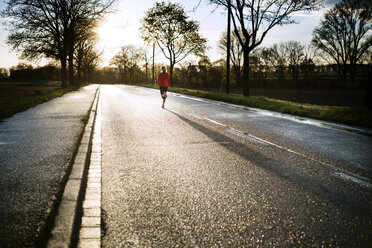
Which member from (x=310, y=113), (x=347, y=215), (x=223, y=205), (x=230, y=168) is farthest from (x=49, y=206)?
(x=310, y=113)

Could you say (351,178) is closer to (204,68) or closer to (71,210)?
(71,210)

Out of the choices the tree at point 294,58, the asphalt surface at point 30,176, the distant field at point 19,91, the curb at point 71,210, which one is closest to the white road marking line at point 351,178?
the curb at point 71,210

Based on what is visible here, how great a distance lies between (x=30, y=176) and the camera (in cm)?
349

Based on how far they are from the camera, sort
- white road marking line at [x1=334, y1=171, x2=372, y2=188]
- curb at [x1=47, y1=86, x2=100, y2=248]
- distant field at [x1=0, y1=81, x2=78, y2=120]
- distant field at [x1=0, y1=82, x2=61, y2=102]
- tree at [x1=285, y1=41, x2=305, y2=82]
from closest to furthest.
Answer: curb at [x1=47, y1=86, x2=100, y2=248] < white road marking line at [x1=334, y1=171, x2=372, y2=188] < distant field at [x1=0, y1=81, x2=78, y2=120] < distant field at [x1=0, y1=82, x2=61, y2=102] < tree at [x1=285, y1=41, x2=305, y2=82]

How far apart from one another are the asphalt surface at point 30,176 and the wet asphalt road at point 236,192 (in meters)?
0.59

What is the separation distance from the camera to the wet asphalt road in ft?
7.53

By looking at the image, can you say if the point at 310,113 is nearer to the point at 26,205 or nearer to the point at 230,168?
the point at 230,168

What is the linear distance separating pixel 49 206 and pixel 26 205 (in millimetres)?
241

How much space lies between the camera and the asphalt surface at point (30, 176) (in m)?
2.23

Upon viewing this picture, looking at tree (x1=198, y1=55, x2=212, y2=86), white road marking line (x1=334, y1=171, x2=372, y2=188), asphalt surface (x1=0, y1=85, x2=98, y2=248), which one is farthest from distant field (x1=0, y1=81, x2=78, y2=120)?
tree (x1=198, y1=55, x2=212, y2=86)

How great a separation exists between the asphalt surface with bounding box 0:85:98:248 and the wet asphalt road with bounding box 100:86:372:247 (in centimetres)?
59

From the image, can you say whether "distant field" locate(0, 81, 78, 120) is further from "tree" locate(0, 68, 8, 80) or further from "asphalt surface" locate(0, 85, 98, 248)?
"tree" locate(0, 68, 8, 80)

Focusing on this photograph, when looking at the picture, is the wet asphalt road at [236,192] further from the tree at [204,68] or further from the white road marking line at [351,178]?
the tree at [204,68]

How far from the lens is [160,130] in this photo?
7.35 meters
